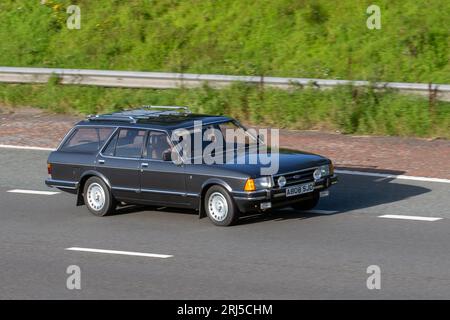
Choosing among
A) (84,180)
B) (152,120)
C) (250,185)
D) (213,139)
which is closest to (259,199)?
(250,185)

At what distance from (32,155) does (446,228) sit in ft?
31.3

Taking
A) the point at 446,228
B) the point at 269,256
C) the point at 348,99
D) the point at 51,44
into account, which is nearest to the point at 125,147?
the point at 269,256

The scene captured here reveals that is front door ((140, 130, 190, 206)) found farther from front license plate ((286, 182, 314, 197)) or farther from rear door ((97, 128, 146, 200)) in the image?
front license plate ((286, 182, 314, 197))

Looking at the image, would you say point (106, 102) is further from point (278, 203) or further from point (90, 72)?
point (278, 203)

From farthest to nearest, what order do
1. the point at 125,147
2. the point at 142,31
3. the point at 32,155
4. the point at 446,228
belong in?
the point at 142,31 → the point at 32,155 → the point at 125,147 → the point at 446,228

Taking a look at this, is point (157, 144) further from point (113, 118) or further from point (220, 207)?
point (220, 207)

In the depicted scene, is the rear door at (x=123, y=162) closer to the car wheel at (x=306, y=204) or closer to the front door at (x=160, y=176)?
the front door at (x=160, y=176)

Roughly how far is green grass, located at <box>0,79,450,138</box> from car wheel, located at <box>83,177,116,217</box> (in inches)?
275

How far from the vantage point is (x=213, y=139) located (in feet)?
48.6

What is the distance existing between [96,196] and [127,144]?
937 mm

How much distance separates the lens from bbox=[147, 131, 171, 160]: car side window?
48.1 feet

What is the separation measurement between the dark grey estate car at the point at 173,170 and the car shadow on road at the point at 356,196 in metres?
0.27

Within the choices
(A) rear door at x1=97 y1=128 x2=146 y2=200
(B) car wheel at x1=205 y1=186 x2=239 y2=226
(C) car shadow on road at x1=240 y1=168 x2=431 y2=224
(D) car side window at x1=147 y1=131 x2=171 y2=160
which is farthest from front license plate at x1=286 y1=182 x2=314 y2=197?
(A) rear door at x1=97 y1=128 x2=146 y2=200

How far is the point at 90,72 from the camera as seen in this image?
79.4 ft
